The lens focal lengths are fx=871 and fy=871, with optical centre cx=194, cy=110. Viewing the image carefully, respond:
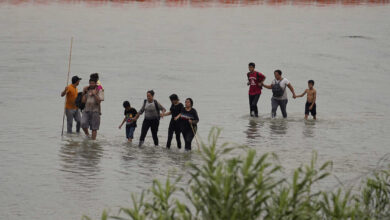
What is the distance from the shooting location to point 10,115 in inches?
968

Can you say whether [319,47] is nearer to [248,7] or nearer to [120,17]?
[120,17]

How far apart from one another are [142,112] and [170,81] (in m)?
15.7

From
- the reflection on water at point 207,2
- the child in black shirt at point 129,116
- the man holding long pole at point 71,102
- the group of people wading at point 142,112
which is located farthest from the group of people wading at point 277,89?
the reflection on water at point 207,2

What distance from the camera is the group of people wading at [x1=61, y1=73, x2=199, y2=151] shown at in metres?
18.4

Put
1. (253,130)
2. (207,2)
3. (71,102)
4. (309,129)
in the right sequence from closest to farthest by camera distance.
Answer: (71,102)
(253,130)
(309,129)
(207,2)

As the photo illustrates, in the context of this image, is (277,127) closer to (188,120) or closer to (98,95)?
(188,120)

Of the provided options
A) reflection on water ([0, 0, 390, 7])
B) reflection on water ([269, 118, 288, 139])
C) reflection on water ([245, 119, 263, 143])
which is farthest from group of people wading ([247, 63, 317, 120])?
reflection on water ([0, 0, 390, 7])

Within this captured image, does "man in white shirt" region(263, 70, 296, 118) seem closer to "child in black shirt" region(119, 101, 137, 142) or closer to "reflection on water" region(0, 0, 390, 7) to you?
"child in black shirt" region(119, 101, 137, 142)

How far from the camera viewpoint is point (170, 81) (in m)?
34.5

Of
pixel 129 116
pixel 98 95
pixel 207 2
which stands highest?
pixel 207 2

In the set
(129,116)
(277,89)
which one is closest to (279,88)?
(277,89)

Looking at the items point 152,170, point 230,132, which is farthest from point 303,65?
point 152,170

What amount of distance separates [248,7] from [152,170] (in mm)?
54784

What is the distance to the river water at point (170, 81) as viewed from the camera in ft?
53.6
